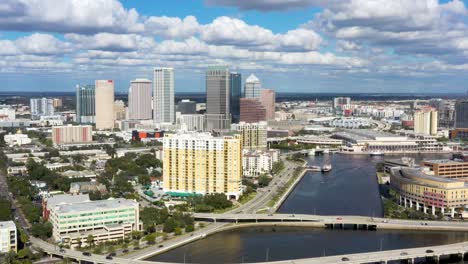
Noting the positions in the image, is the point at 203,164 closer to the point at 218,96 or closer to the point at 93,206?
the point at 93,206

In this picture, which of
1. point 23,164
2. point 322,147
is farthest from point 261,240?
point 322,147

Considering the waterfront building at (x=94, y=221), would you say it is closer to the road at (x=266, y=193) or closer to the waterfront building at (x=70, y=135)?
the road at (x=266, y=193)

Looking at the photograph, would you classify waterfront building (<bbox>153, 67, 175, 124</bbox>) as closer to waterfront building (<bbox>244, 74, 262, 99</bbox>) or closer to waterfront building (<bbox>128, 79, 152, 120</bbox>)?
waterfront building (<bbox>128, 79, 152, 120</bbox>)

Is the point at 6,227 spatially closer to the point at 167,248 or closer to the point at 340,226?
the point at 167,248

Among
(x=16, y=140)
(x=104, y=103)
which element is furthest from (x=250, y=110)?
(x=16, y=140)

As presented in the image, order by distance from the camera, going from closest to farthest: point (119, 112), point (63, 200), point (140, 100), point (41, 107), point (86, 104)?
point (63, 200), point (86, 104), point (140, 100), point (119, 112), point (41, 107)
